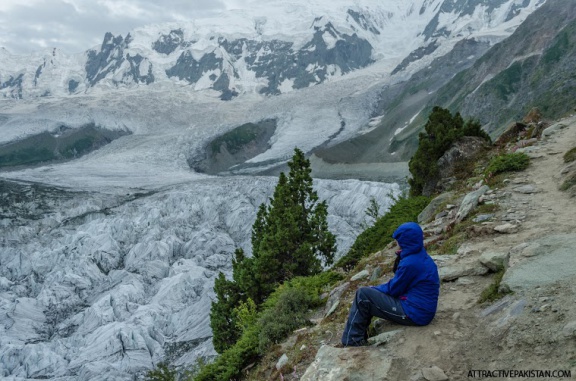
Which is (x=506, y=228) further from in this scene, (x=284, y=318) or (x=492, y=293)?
(x=284, y=318)

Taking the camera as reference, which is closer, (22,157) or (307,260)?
(307,260)

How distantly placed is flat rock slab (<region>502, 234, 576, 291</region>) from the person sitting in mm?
1049

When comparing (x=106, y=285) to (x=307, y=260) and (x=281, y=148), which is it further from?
(x=281, y=148)

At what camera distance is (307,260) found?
51.4 feet

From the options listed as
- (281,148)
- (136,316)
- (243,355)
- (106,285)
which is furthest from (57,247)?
(281,148)

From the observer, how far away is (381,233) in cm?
1373

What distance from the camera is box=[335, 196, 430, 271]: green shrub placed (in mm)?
12820

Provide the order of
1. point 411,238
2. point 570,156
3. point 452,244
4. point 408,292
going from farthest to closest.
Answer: point 570,156 < point 452,244 < point 408,292 < point 411,238

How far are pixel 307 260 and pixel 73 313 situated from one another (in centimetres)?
2919

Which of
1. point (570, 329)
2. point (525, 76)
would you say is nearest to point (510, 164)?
point (570, 329)

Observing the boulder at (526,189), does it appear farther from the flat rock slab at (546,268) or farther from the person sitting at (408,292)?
the person sitting at (408,292)

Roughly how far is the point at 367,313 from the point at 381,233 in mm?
8403

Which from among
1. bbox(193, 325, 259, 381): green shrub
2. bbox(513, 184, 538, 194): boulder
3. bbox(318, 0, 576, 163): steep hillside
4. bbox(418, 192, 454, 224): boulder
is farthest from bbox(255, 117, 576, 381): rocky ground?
bbox(318, 0, 576, 163): steep hillside

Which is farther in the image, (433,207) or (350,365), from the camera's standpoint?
(433,207)
